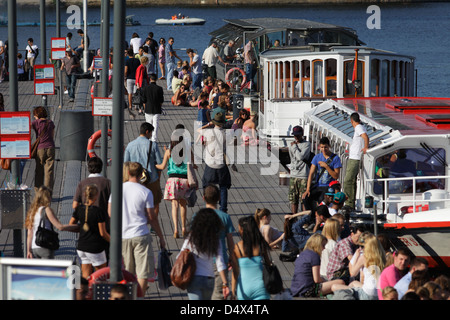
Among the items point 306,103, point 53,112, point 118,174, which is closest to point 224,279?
point 118,174

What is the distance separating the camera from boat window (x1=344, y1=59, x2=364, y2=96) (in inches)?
947

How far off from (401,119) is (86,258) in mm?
8317

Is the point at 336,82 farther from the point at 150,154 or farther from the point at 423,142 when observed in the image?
the point at 150,154

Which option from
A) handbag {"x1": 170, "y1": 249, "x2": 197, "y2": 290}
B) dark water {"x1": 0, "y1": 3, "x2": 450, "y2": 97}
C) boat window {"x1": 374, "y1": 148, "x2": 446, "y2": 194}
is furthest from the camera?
dark water {"x1": 0, "y1": 3, "x2": 450, "y2": 97}

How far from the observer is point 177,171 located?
13.9m

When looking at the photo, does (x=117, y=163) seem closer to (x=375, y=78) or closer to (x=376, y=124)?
(x=376, y=124)

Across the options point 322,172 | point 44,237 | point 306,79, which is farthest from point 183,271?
point 306,79

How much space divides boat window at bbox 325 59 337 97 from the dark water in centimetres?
3362

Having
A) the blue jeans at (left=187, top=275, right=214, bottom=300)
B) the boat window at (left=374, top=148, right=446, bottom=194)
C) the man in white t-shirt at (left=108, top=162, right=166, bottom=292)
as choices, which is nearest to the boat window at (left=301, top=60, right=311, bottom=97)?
the boat window at (left=374, top=148, right=446, bottom=194)

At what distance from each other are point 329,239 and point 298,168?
3.50 metres

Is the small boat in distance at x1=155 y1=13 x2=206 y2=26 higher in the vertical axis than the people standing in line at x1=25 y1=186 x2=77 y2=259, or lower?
higher

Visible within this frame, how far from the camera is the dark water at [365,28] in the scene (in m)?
77.6

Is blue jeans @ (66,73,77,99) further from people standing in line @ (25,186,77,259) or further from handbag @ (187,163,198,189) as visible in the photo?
people standing in line @ (25,186,77,259)
